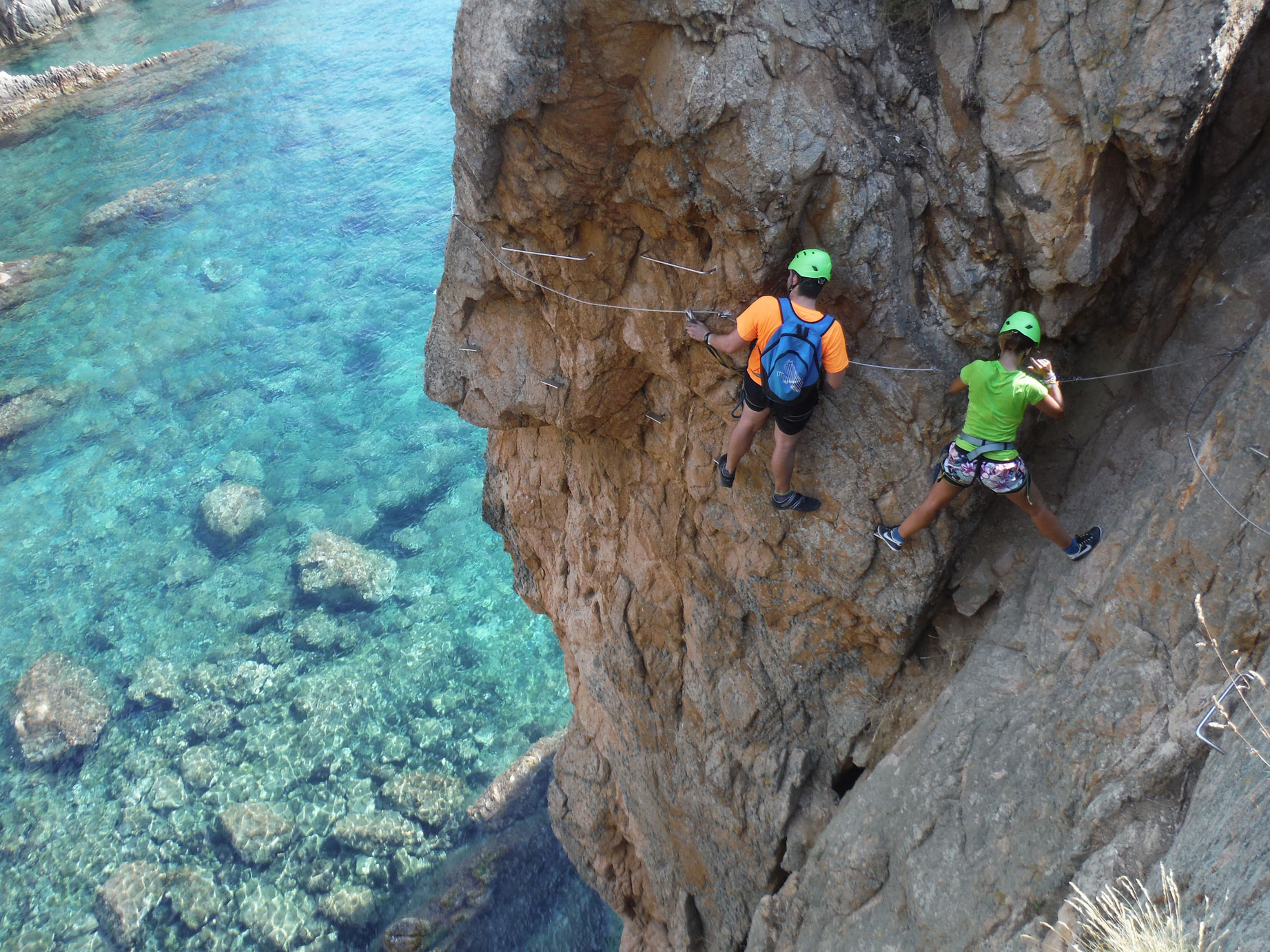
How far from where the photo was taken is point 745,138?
5.01m

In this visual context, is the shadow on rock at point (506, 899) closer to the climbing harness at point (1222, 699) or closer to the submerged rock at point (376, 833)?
the submerged rock at point (376, 833)

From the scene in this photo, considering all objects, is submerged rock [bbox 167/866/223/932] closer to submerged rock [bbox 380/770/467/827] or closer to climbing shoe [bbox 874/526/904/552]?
submerged rock [bbox 380/770/467/827]

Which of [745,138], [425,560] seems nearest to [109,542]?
[425,560]

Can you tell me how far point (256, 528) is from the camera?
18.7 metres

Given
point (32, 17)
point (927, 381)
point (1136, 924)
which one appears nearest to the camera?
point (1136, 924)

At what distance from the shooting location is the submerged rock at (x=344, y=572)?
1734cm

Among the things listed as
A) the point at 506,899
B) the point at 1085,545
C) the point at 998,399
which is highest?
the point at 998,399

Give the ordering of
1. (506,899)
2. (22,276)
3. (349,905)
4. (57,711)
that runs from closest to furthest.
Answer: (506,899), (349,905), (57,711), (22,276)

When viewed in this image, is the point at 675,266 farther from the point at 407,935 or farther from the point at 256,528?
the point at 256,528

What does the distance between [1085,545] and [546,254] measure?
4444 mm

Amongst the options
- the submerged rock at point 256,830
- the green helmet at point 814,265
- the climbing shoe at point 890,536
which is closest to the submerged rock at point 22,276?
the submerged rock at point 256,830

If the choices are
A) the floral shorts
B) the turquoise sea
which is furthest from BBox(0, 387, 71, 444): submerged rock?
the floral shorts

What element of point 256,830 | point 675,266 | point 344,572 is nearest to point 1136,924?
point 675,266

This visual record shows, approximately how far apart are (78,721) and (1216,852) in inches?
708
